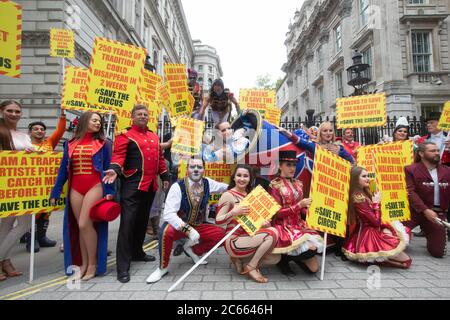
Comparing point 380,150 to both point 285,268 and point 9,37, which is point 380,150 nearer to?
point 285,268

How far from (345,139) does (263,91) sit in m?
3.03

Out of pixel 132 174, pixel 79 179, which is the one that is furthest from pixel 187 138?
pixel 79 179

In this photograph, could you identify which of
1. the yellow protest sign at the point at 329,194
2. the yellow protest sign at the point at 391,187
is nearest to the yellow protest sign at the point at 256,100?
the yellow protest sign at the point at 391,187

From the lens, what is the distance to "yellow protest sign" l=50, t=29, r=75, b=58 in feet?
27.2

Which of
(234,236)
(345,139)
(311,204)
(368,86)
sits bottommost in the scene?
(234,236)

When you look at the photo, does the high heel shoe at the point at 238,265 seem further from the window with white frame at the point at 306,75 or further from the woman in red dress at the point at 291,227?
the window with white frame at the point at 306,75

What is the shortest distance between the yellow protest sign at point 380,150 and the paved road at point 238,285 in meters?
1.62

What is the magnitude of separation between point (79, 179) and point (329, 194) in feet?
10.5

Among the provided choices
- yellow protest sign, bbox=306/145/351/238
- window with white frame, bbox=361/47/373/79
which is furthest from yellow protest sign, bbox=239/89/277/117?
window with white frame, bbox=361/47/373/79

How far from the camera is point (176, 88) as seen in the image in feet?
20.6

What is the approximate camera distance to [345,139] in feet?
20.6

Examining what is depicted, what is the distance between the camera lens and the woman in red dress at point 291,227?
11.3ft
